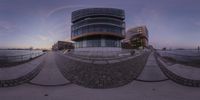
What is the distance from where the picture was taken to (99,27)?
106ft

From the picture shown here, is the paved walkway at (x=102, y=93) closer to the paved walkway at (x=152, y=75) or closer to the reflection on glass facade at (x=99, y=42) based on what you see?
the paved walkway at (x=152, y=75)

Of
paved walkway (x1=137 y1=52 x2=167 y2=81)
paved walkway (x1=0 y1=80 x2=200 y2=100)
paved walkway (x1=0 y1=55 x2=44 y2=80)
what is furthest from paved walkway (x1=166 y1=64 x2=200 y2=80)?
paved walkway (x1=0 y1=55 x2=44 y2=80)

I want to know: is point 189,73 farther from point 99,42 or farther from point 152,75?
point 99,42

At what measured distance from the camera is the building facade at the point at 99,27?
32438 millimetres

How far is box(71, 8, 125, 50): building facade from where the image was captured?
32.4 metres

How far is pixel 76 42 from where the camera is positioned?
40.6 meters

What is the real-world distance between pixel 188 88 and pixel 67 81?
6.37 meters

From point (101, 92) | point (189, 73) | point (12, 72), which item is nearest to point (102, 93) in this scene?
point (101, 92)

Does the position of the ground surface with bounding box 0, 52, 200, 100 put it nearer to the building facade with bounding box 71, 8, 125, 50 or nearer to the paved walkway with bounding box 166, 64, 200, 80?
Answer: the paved walkway with bounding box 166, 64, 200, 80

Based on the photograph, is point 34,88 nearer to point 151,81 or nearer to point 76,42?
point 151,81

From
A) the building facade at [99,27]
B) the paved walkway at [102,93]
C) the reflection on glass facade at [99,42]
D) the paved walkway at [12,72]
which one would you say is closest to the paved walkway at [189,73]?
the paved walkway at [102,93]

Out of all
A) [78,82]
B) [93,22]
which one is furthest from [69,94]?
[93,22]

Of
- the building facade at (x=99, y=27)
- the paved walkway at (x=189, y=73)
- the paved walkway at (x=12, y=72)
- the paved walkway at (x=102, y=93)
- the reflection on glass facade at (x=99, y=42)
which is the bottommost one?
the paved walkway at (x=102, y=93)

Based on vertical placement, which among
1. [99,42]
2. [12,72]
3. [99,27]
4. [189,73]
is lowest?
[189,73]
